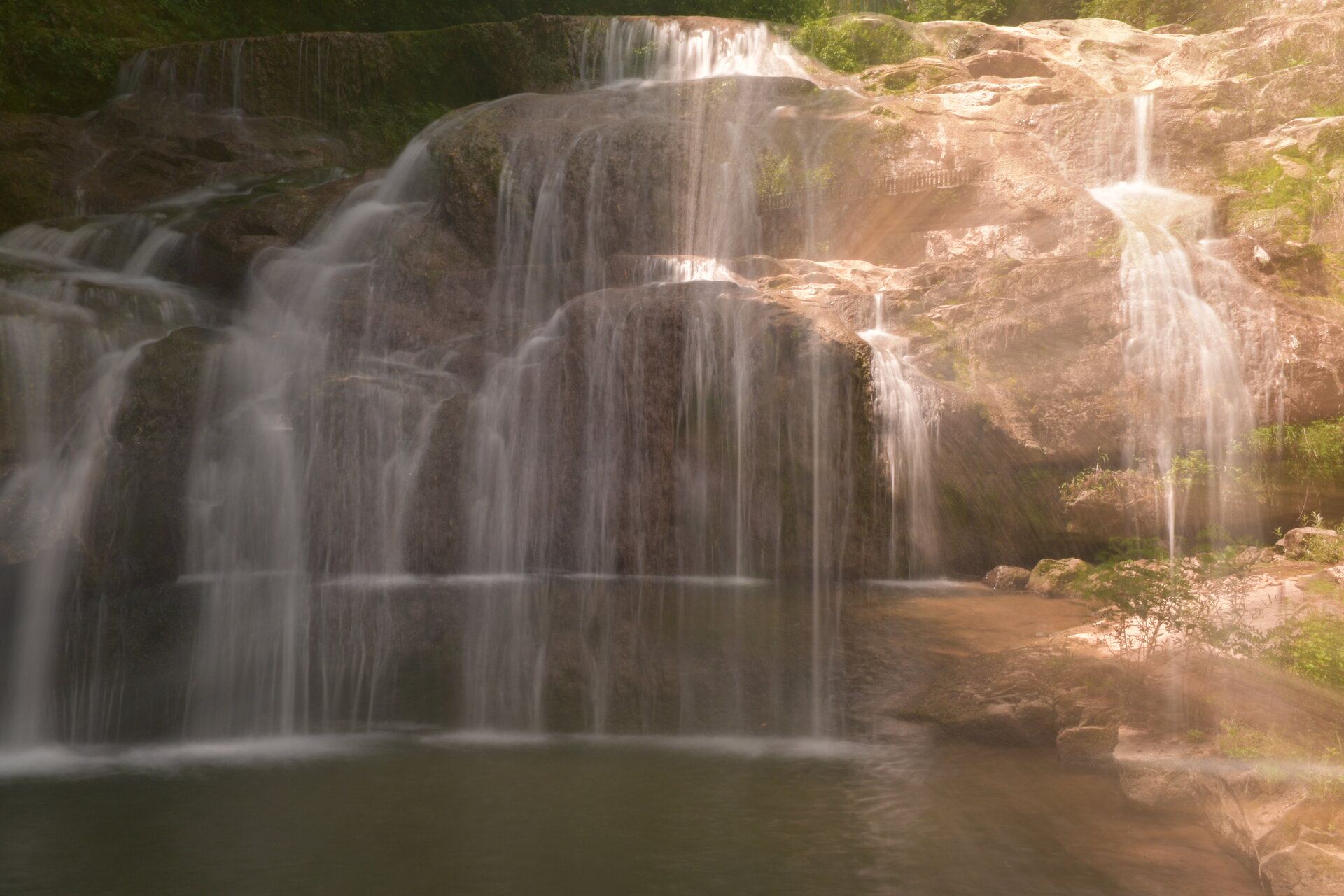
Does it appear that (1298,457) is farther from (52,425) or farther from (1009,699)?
(52,425)

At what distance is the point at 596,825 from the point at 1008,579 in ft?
16.7

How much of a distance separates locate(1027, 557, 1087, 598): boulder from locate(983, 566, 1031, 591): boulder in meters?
0.06

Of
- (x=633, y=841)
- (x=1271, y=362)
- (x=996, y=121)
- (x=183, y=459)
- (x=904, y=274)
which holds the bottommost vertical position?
(x=633, y=841)

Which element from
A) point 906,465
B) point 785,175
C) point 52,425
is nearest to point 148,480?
point 52,425

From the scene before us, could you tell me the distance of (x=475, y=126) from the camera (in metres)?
13.0

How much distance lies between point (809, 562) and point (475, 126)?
28.0 ft

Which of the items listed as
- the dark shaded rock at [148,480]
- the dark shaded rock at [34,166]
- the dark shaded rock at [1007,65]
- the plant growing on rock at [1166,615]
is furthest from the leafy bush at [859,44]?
the dark shaded rock at [34,166]

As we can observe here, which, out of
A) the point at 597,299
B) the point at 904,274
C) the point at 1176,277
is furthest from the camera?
the point at 904,274

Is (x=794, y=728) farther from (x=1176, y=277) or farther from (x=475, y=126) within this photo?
(x=475, y=126)

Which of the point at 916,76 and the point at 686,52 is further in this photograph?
the point at 686,52

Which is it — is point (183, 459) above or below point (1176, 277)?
below

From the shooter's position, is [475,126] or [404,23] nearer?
[475,126]

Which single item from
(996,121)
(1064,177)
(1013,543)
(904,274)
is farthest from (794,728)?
(996,121)

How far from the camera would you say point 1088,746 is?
5.86 meters
